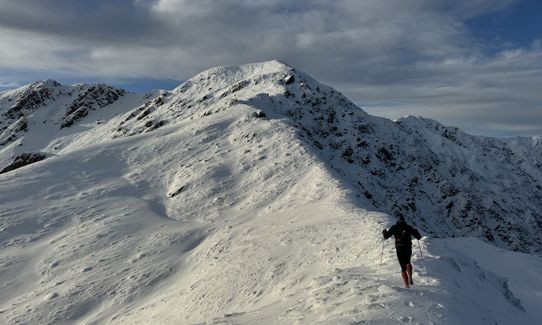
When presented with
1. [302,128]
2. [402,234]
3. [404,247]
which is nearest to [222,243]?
[402,234]

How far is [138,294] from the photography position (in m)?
24.4

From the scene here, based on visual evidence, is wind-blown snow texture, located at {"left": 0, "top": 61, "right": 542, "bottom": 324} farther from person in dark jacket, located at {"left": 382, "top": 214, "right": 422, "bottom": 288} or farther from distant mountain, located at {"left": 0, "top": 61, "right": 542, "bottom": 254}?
distant mountain, located at {"left": 0, "top": 61, "right": 542, "bottom": 254}

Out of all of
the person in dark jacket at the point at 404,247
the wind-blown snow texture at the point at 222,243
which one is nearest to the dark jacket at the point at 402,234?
the person in dark jacket at the point at 404,247

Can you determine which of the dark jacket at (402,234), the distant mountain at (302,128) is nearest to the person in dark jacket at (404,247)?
the dark jacket at (402,234)

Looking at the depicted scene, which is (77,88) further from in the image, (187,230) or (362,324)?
(362,324)

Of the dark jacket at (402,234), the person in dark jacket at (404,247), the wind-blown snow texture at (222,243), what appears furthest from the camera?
the wind-blown snow texture at (222,243)

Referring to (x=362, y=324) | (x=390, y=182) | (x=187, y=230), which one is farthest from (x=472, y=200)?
(x=362, y=324)

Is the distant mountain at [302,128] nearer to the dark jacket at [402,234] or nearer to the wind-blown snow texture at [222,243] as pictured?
the wind-blown snow texture at [222,243]

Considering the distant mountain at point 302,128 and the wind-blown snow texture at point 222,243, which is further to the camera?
the distant mountain at point 302,128

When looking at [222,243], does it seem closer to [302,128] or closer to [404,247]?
[404,247]

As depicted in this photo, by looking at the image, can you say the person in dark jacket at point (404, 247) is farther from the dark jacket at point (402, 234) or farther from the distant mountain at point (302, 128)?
the distant mountain at point (302, 128)

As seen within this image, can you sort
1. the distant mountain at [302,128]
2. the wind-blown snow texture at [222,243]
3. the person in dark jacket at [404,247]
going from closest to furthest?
1. the person in dark jacket at [404,247]
2. the wind-blown snow texture at [222,243]
3. the distant mountain at [302,128]

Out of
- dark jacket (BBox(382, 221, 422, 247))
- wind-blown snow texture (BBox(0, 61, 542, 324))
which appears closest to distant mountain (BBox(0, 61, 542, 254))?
wind-blown snow texture (BBox(0, 61, 542, 324))

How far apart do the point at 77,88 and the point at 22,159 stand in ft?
259
